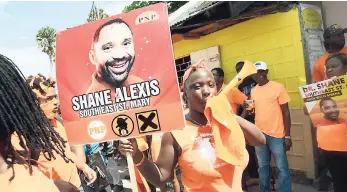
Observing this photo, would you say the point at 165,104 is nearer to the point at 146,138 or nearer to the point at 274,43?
the point at 146,138

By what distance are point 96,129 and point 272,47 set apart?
4081mm

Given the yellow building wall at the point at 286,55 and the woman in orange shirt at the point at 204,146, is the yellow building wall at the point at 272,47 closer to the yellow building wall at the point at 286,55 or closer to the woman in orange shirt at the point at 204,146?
the yellow building wall at the point at 286,55

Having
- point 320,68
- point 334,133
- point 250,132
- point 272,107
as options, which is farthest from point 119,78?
point 272,107

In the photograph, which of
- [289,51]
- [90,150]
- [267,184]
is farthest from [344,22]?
[90,150]

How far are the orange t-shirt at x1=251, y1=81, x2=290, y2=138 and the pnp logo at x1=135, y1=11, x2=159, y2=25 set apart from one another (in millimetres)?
3006

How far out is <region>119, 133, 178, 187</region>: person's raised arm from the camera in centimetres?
225

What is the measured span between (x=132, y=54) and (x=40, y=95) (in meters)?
1.75

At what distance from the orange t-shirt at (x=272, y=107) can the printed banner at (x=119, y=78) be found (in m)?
2.86

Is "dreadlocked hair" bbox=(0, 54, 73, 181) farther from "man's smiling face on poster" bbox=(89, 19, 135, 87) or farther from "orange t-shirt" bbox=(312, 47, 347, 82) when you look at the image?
"orange t-shirt" bbox=(312, 47, 347, 82)

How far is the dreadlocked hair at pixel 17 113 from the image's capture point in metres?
1.46

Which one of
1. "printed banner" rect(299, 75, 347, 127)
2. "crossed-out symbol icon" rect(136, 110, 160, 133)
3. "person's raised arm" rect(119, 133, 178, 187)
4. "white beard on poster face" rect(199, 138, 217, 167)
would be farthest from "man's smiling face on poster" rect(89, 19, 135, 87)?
"printed banner" rect(299, 75, 347, 127)

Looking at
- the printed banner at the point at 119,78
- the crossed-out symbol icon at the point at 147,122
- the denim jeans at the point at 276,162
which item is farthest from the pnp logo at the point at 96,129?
the denim jeans at the point at 276,162

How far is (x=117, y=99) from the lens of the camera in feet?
7.25

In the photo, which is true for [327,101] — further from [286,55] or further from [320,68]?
[286,55]
